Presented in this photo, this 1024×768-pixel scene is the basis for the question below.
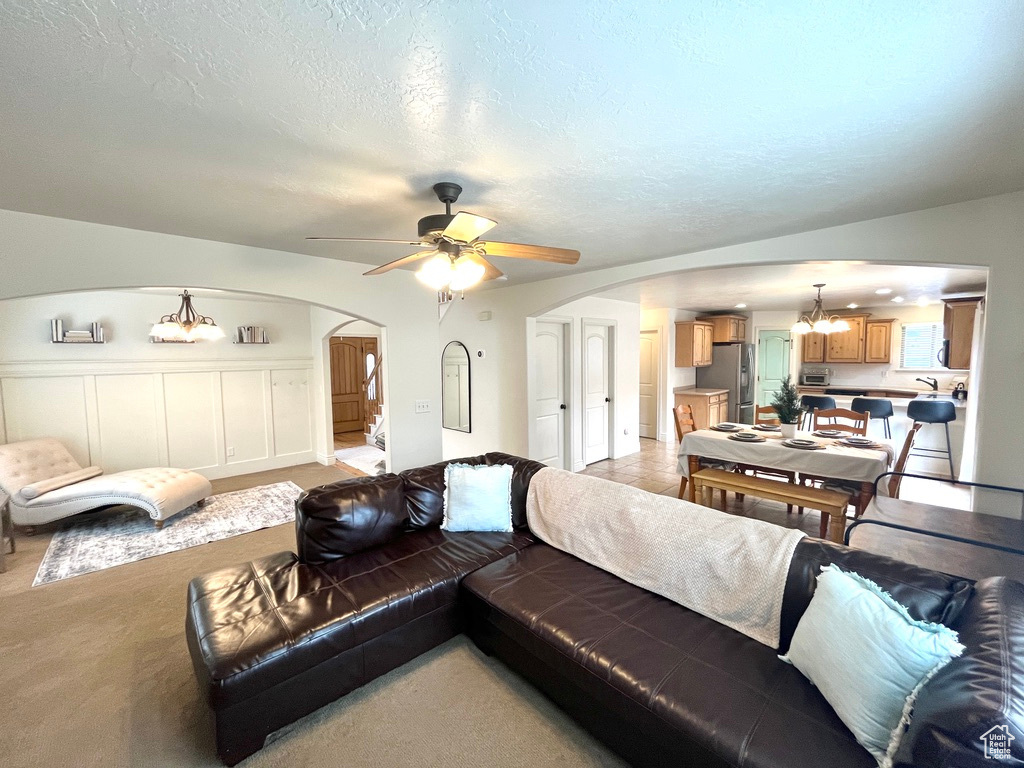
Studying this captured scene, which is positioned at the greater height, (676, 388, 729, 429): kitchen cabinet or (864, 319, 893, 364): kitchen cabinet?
(864, 319, 893, 364): kitchen cabinet

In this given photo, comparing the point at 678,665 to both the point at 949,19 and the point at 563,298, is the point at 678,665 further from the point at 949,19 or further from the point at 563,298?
the point at 563,298

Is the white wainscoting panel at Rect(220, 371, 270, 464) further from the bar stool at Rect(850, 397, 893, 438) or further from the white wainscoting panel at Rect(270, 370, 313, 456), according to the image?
the bar stool at Rect(850, 397, 893, 438)

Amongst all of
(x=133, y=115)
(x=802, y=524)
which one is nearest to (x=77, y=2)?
(x=133, y=115)

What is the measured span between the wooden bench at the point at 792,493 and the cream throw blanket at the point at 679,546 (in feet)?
5.88

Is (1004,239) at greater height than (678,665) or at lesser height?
greater

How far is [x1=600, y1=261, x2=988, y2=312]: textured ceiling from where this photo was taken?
168 inches

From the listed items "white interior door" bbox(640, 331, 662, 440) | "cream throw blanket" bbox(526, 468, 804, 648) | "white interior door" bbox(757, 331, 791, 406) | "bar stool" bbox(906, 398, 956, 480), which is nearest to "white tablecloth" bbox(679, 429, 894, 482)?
"cream throw blanket" bbox(526, 468, 804, 648)

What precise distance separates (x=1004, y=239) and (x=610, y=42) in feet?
8.76

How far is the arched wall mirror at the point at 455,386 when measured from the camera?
5996 millimetres

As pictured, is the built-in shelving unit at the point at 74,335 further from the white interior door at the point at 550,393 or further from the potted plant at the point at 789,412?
the potted plant at the point at 789,412

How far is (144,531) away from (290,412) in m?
2.54

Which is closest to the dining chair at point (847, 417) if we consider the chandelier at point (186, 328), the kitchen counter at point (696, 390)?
the kitchen counter at point (696, 390)

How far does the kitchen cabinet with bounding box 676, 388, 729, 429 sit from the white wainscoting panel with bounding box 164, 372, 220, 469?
7095mm

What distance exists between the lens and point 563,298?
14.9ft
